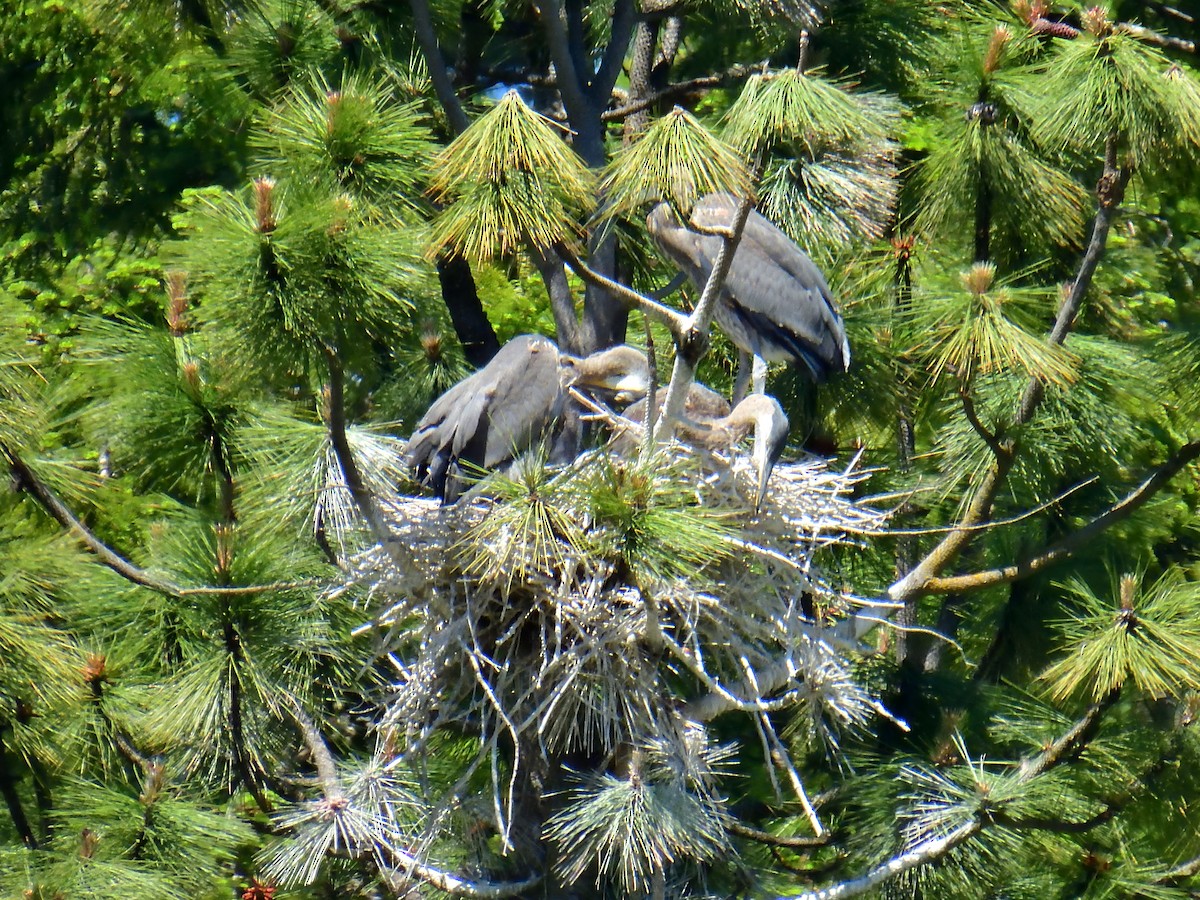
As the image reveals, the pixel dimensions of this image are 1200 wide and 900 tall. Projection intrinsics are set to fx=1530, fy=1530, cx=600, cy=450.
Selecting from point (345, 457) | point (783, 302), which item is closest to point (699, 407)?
point (783, 302)

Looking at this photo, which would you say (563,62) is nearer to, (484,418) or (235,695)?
(484,418)

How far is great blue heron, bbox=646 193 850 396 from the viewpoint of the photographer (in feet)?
19.0

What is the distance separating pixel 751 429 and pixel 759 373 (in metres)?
1.02

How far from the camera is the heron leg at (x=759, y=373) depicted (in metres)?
5.72

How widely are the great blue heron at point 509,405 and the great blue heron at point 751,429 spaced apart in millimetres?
168

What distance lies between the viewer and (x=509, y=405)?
197 inches

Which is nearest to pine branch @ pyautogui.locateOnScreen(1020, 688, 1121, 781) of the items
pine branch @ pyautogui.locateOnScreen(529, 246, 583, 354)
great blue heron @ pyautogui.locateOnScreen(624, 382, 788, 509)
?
great blue heron @ pyautogui.locateOnScreen(624, 382, 788, 509)

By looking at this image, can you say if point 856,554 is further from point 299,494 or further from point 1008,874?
point 299,494

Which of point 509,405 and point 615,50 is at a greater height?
point 615,50

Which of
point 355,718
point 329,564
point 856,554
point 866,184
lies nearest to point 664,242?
point 866,184

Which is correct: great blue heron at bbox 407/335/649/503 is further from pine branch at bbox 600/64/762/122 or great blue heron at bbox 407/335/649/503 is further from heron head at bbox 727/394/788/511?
pine branch at bbox 600/64/762/122

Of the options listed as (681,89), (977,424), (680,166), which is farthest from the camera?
(681,89)

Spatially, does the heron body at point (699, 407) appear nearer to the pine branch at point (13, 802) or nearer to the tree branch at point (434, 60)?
the tree branch at point (434, 60)

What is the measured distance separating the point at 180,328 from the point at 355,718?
8.39ft
